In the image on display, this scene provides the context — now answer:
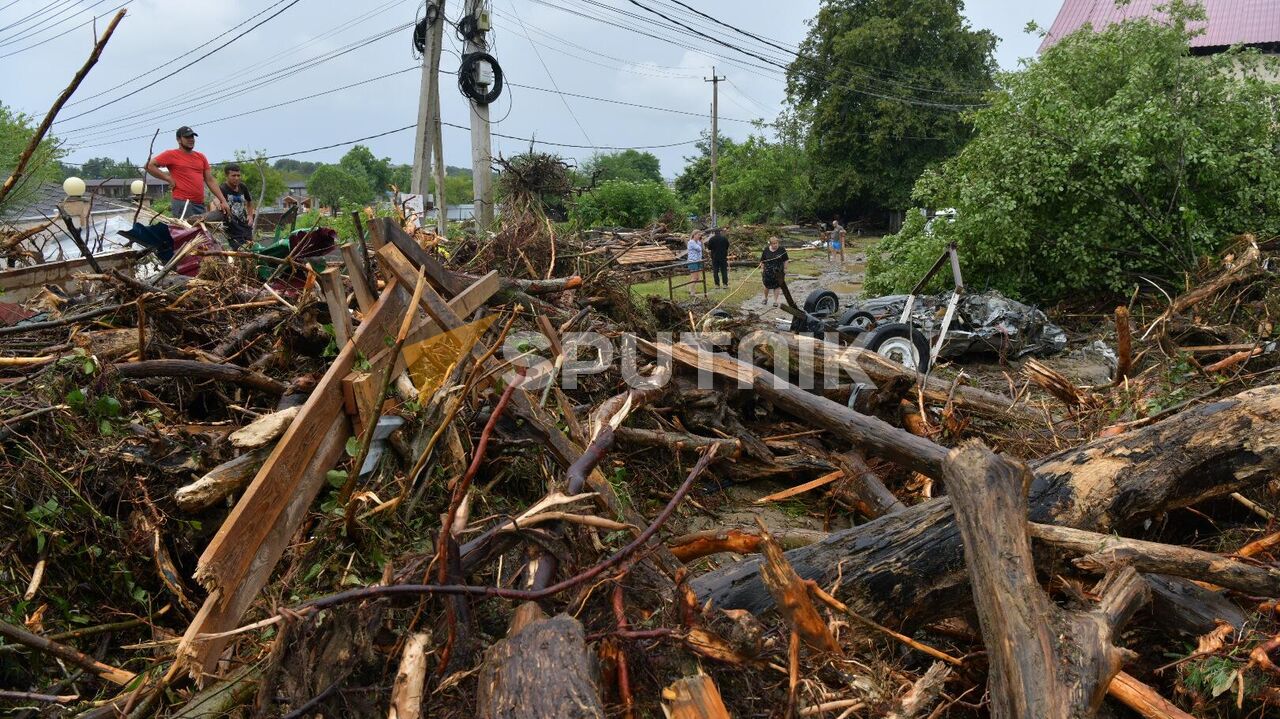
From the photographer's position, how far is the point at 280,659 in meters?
2.25

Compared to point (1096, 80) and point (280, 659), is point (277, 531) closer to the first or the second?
point (280, 659)

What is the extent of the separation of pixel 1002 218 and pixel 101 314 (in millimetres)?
10618

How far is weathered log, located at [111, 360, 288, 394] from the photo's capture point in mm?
3600

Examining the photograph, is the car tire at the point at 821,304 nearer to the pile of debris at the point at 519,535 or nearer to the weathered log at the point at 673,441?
the pile of debris at the point at 519,535

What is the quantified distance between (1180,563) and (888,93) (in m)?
34.1

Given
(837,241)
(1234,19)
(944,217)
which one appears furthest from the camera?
(837,241)

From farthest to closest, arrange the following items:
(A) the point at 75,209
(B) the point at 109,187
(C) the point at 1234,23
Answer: (C) the point at 1234,23 < (B) the point at 109,187 < (A) the point at 75,209

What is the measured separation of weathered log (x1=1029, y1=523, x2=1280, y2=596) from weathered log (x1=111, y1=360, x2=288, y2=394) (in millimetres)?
3506

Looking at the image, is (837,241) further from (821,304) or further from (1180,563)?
(1180,563)

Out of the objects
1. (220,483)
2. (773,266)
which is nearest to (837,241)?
(773,266)

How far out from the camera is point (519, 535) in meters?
2.55

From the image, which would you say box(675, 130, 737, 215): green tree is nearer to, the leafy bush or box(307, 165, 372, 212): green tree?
the leafy bush

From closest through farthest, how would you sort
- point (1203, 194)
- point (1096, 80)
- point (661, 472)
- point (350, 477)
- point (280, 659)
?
point (280, 659) → point (350, 477) → point (661, 472) → point (1203, 194) → point (1096, 80)

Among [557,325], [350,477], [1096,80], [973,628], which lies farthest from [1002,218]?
[350,477]
